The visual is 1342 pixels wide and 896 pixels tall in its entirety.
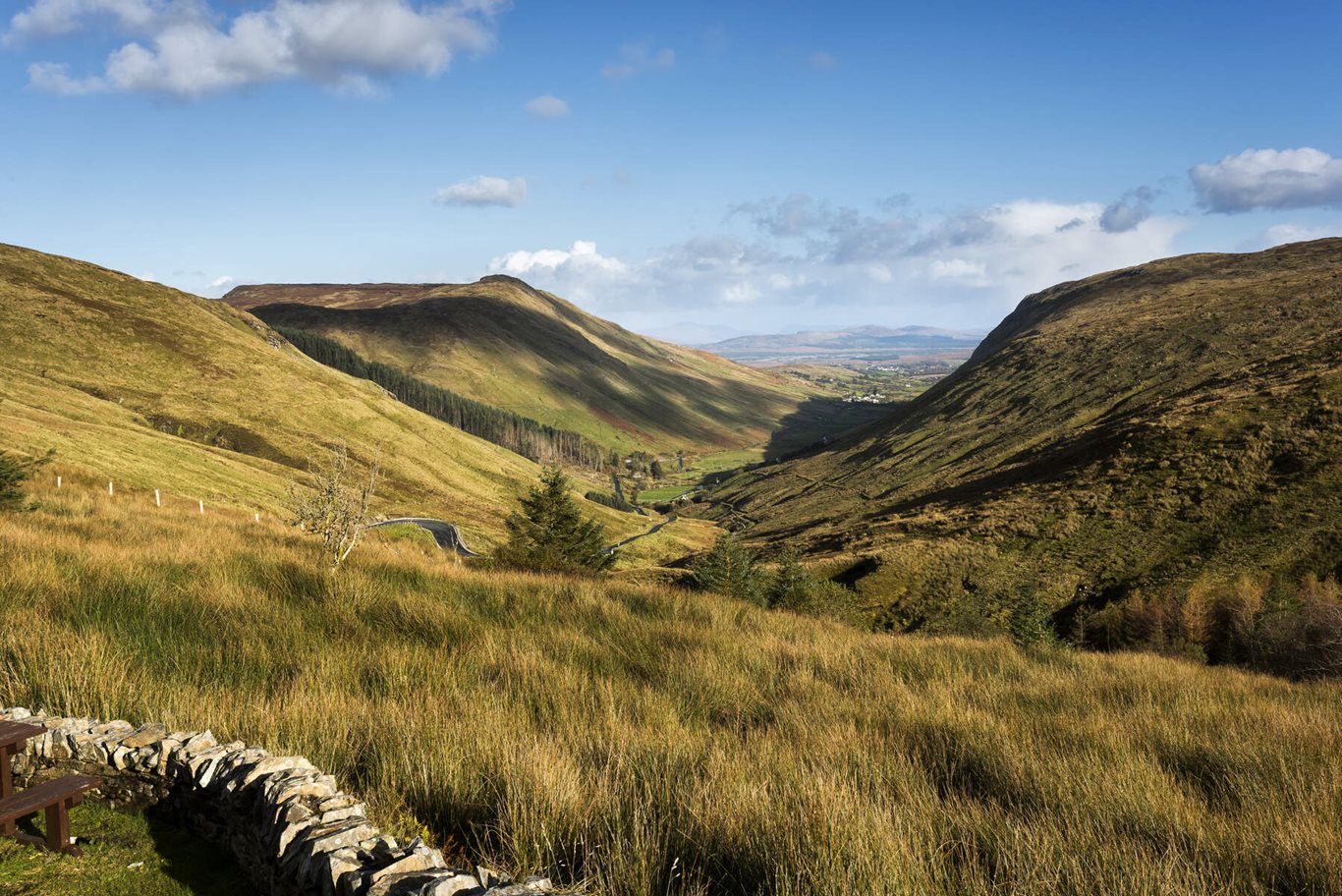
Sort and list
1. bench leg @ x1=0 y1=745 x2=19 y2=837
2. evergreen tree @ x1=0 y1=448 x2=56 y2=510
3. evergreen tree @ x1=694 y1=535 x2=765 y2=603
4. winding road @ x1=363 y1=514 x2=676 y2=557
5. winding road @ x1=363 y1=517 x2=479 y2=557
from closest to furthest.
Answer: bench leg @ x1=0 y1=745 x2=19 y2=837, evergreen tree @ x1=0 y1=448 x2=56 y2=510, evergreen tree @ x1=694 y1=535 x2=765 y2=603, winding road @ x1=363 y1=517 x2=479 y2=557, winding road @ x1=363 y1=514 x2=676 y2=557

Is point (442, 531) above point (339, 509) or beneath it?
beneath

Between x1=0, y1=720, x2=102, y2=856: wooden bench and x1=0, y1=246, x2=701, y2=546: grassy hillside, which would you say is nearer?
x1=0, y1=720, x2=102, y2=856: wooden bench

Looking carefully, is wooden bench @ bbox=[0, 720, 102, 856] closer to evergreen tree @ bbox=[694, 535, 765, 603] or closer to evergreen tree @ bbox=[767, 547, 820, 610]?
evergreen tree @ bbox=[694, 535, 765, 603]

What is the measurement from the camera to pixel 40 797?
12.3 ft

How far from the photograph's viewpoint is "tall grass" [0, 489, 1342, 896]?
335 cm

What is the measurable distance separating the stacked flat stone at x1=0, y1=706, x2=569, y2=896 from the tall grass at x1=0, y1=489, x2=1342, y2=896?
37cm

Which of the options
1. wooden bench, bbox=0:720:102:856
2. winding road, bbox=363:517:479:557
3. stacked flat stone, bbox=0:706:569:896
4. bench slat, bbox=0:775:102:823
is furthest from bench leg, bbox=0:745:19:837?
winding road, bbox=363:517:479:557

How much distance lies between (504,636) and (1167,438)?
69930 mm

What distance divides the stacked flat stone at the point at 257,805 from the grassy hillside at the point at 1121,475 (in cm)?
4687

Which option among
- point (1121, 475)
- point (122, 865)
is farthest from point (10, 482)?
point (1121, 475)

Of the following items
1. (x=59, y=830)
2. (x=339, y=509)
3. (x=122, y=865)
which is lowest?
(x=339, y=509)

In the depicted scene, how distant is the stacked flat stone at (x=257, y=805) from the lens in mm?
2930

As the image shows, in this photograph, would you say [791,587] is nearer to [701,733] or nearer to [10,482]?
[10,482]

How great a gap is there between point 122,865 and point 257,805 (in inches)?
38.2
